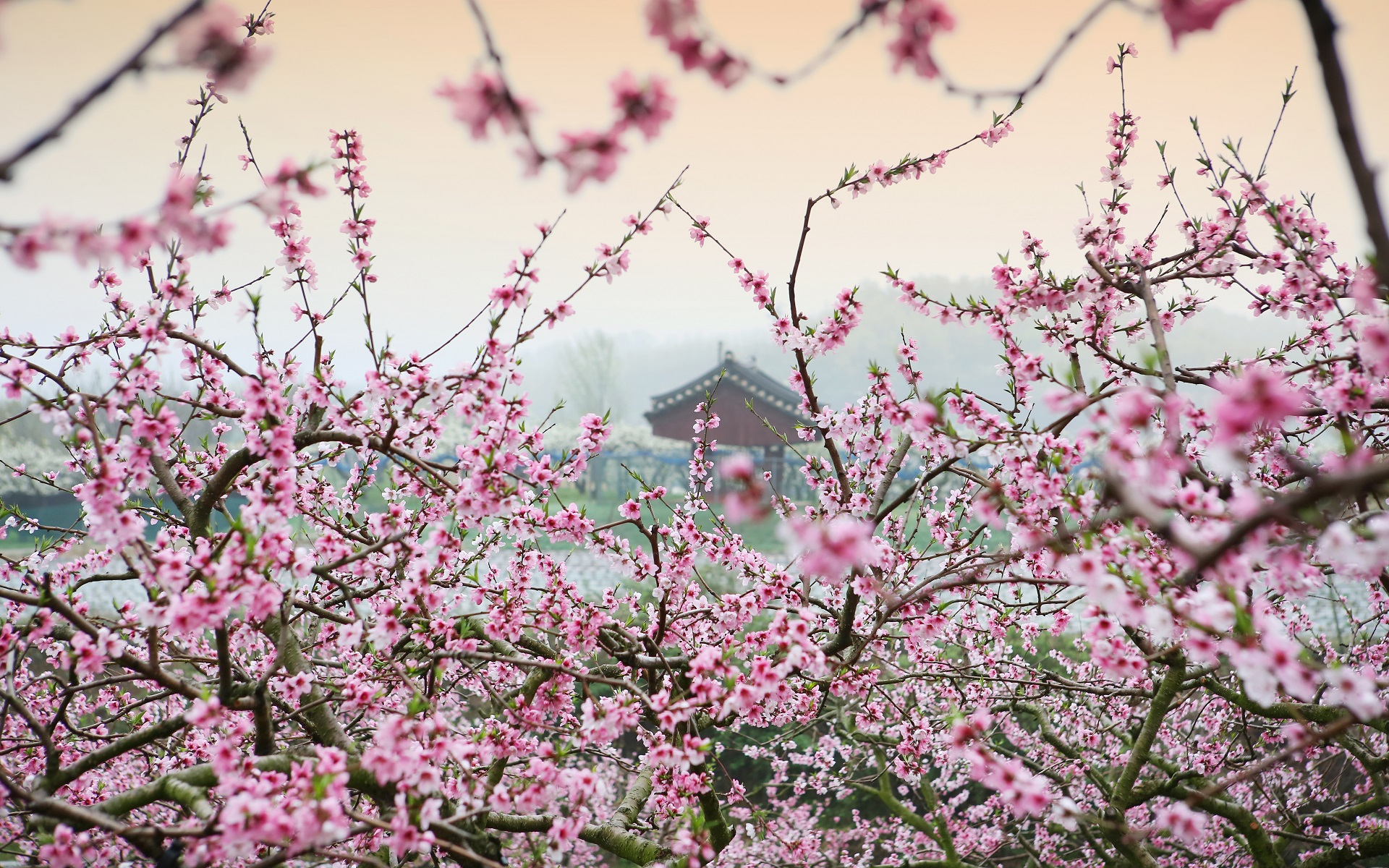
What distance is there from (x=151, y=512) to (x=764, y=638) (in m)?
3.31

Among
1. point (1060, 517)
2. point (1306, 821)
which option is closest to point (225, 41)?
point (1060, 517)

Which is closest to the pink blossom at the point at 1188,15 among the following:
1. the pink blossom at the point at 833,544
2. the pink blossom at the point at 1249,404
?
the pink blossom at the point at 1249,404

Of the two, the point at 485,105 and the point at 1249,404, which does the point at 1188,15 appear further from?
the point at 485,105

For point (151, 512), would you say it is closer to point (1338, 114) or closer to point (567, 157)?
point (567, 157)

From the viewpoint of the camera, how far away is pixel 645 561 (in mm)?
3557

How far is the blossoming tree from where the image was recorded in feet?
5.69

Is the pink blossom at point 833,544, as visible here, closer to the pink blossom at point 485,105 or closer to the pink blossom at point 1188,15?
the pink blossom at point 485,105

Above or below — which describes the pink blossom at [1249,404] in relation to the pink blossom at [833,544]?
above

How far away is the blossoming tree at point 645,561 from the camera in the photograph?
1734mm

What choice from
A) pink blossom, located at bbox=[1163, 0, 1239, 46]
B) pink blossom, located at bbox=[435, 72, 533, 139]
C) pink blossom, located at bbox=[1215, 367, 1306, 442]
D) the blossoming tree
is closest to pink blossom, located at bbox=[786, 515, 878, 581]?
the blossoming tree

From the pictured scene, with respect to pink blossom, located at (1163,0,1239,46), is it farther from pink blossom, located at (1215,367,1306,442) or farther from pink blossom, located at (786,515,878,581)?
pink blossom, located at (786,515,878,581)

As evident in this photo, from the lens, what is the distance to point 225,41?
148 cm

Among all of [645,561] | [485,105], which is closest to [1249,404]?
[485,105]

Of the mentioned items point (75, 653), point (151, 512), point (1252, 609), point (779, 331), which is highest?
point (779, 331)
